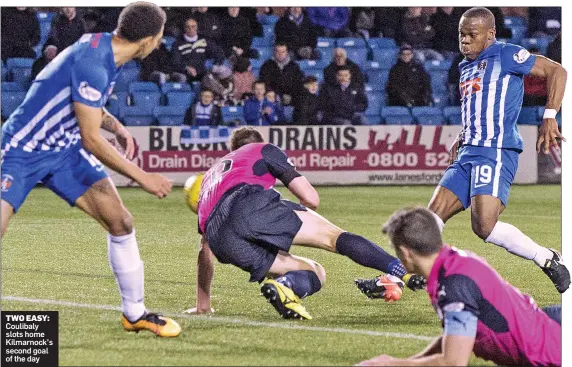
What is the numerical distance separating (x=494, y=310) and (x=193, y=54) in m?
12.8

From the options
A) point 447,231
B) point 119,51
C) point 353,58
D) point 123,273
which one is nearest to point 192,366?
point 123,273

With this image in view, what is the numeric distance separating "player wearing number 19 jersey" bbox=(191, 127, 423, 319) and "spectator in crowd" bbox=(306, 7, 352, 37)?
11.7 m

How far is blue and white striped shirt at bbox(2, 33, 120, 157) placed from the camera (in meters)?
5.64

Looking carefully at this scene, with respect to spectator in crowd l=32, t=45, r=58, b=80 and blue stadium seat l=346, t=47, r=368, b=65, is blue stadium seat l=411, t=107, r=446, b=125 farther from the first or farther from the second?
spectator in crowd l=32, t=45, r=58, b=80

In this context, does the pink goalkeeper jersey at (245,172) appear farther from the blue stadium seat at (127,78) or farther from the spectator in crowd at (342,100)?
the blue stadium seat at (127,78)

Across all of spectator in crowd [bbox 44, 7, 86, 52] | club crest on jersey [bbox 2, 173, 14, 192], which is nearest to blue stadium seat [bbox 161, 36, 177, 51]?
spectator in crowd [bbox 44, 7, 86, 52]

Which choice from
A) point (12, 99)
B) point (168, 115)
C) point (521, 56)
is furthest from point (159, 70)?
point (521, 56)

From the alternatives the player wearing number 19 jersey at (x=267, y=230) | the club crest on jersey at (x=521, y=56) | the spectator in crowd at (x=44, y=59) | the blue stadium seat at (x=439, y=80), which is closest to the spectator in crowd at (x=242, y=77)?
the spectator in crowd at (x=44, y=59)

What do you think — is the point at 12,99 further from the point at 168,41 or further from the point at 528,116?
the point at 528,116

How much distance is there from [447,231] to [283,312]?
5.39 meters

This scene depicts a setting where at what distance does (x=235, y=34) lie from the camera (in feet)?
57.4

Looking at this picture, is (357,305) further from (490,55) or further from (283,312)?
(490,55)

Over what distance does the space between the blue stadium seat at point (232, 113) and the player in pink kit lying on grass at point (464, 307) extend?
12.2m

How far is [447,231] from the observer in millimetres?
11531
